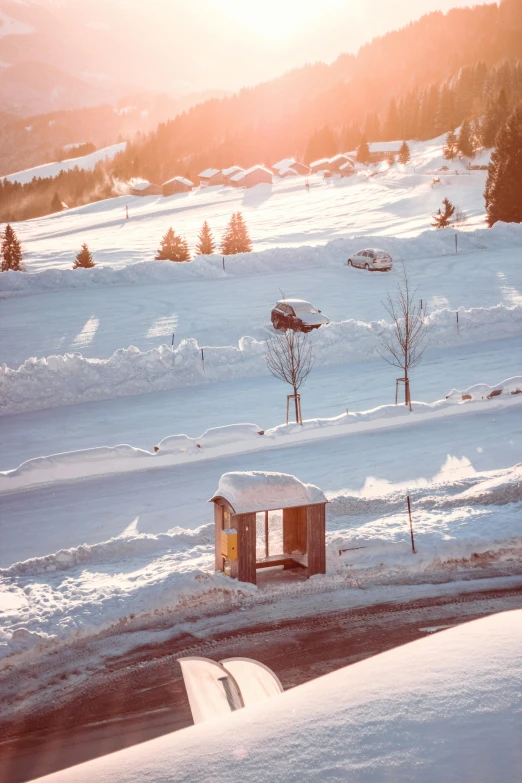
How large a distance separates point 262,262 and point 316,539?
34330mm

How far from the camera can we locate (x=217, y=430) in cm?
1958

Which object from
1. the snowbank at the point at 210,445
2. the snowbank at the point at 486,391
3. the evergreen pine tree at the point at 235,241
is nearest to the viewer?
the snowbank at the point at 210,445

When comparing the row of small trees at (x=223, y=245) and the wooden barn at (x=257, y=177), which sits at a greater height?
the wooden barn at (x=257, y=177)

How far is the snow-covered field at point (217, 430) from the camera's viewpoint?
13070 mm

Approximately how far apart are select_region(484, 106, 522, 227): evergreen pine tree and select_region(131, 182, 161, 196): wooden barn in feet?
212

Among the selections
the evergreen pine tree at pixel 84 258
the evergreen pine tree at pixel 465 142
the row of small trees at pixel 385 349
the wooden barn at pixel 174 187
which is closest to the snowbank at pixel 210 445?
the row of small trees at pixel 385 349

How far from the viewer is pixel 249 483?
12594mm

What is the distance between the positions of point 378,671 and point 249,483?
18.0 feet

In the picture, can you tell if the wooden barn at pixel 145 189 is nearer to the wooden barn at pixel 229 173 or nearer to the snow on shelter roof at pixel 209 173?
the snow on shelter roof at pixel 209 173

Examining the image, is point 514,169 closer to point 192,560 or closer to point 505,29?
point 192,560

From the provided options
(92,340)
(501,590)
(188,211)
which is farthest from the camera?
(188,211)

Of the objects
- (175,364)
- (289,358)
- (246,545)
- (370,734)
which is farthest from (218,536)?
(175,364)

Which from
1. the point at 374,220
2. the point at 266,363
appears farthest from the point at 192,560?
the point at 374,220

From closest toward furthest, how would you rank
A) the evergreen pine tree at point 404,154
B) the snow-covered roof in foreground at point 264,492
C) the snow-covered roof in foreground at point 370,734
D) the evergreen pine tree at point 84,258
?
the snow-covered roof in foreground at point 370,734 < the snow-covered roof in foreground at point 264,492 < the evergreen pine tree at point 84,258 < the evergreen pine tree at point 404,154
